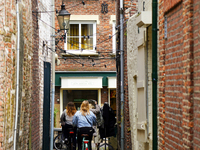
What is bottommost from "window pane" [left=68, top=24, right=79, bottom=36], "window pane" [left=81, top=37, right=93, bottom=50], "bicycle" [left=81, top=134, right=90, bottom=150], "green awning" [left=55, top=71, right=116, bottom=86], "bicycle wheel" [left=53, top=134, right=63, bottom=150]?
"bicycle wheel" [left=53, top=134, right=63, bottom=150]

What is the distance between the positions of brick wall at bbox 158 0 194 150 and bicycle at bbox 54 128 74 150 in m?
6.88

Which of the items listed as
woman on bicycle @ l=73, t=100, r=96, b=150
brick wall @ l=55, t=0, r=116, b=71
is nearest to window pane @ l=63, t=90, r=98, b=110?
brick wall @ l=55, t=0, r=116, b=71

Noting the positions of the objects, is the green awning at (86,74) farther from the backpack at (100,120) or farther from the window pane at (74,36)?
the backpack at (100,120)

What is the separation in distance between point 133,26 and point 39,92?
10.5ft

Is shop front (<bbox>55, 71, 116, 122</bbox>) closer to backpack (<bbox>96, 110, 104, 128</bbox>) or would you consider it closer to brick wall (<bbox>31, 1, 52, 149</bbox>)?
backpack (<bbox>96, 110, 104, 128</bbox>)

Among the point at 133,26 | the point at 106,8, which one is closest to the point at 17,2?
the point at 133,26

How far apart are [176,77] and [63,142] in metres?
8.73

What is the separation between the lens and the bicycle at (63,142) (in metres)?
12.4

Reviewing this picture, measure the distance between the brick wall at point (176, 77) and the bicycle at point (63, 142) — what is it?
22.6 feet

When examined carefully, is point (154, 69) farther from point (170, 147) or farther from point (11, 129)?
point (11, 129)

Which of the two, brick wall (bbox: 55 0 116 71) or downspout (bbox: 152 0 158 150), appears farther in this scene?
brick wall (bbox: 55 0 116 71)

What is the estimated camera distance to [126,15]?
1061cm

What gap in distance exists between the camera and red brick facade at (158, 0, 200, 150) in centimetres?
431

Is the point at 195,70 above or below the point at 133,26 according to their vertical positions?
below
